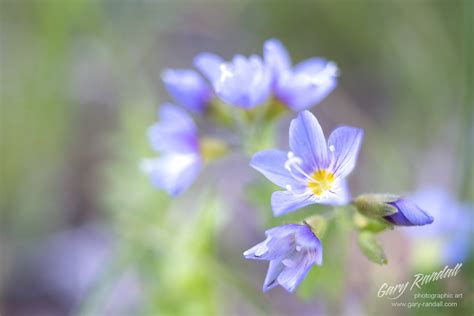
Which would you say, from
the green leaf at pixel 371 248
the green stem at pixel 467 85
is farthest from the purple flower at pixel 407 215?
the green stem at pixel 467 85

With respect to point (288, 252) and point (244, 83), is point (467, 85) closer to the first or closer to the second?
point (244, 83)

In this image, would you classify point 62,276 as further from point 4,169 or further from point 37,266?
point 4,169

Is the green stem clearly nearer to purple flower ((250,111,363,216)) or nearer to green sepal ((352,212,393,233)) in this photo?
green sepal ((352,212,393,233))

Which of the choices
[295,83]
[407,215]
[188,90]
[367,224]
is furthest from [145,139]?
[407,215]

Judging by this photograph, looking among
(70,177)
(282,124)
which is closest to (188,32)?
(282,124)

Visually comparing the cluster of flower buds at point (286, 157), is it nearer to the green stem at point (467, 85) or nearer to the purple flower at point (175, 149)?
the purple flower at point (175, 149)
